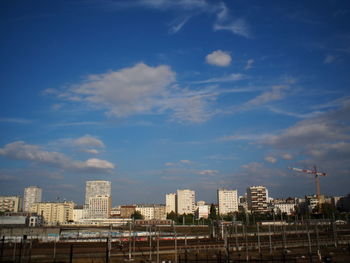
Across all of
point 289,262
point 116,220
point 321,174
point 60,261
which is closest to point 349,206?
point 321,174

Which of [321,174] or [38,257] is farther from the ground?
[321,174]

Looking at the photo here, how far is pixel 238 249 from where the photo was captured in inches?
1795

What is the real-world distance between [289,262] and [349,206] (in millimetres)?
191786

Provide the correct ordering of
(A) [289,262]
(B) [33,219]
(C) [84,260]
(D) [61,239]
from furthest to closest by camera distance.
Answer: (B) [33,219]
(D) [61,239]
(C) [84,260]
(A) [289,262]

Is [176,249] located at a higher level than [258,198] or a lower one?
lower

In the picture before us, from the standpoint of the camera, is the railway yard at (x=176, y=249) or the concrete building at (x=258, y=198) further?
the concrete building at (x=258, y=198)

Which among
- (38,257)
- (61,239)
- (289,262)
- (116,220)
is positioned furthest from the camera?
(116,220)

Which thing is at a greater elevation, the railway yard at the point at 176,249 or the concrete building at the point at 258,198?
the concrete building at the point at 258,198

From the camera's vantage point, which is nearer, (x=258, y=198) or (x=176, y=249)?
(x=176, y=249)

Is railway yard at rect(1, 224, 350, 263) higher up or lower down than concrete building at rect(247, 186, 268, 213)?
lower down

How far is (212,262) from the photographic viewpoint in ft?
110

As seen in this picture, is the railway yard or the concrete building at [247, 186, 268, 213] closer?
the railway yard

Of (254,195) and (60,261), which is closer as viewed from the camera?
(60,261)

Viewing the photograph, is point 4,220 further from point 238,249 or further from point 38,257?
point 238,249
